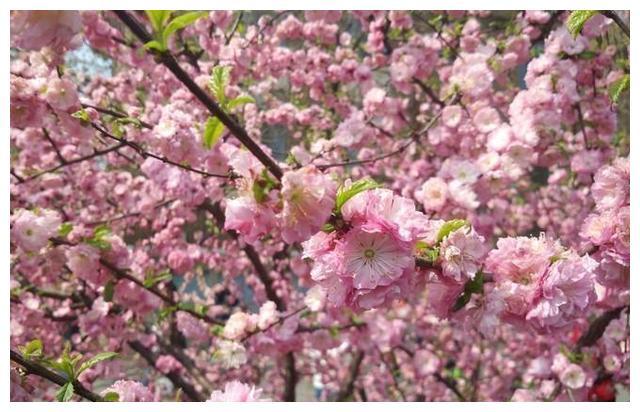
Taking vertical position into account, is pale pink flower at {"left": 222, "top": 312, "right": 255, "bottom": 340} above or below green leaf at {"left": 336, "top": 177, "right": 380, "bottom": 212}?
above

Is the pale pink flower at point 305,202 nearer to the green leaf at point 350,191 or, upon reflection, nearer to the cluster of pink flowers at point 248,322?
the green leaf at point 350,191

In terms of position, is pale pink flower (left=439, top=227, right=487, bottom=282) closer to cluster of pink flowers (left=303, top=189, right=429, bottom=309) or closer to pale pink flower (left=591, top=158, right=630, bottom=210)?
cluster of pink flowers (left=303, top=189, right=429, bottom=309)

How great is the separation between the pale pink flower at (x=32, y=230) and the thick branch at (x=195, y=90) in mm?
1512

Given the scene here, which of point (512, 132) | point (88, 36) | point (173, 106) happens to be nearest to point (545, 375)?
point (512, 132)

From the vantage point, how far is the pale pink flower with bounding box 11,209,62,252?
2.74m

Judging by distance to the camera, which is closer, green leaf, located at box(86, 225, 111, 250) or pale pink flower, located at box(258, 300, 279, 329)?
green leaf, located at box(86, 225, 111, 250)

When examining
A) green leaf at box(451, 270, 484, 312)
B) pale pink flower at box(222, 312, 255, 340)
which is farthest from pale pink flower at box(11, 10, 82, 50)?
pale pink flower at box(222, 312, 255, 340)

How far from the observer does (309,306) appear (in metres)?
3.24

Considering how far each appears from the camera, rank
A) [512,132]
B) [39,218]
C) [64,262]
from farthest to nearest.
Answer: [512,132] → [64,262] → [39,218]

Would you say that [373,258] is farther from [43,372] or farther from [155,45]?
[43,372]

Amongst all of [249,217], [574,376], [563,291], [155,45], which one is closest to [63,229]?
[155,45]

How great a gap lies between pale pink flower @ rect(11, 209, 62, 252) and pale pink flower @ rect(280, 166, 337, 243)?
1.83 metres

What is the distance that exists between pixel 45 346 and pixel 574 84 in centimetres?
426
